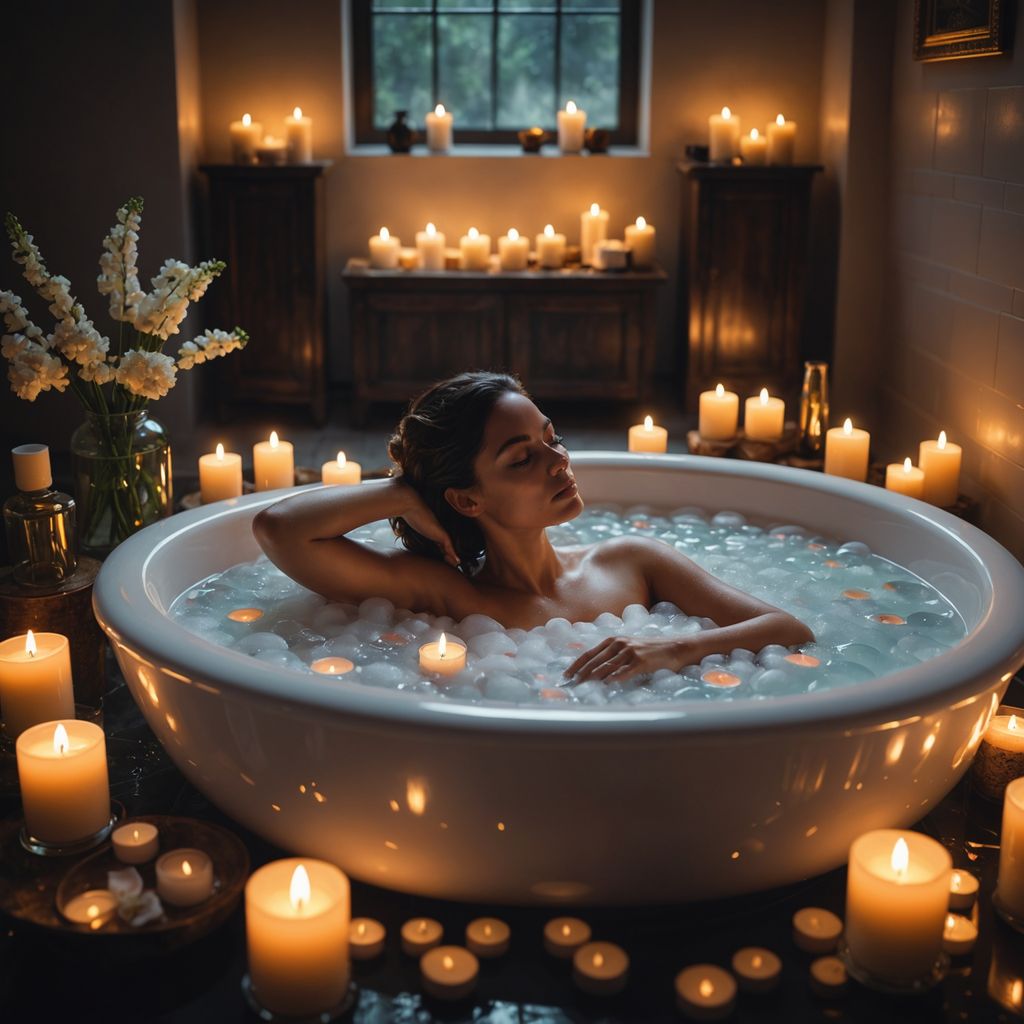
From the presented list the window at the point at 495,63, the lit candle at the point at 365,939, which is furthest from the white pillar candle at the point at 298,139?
the lit candle at the point at 365,939

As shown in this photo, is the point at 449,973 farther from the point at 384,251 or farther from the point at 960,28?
the point at 384,251

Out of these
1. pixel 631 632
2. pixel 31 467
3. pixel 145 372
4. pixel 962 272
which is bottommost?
pixel 631 632

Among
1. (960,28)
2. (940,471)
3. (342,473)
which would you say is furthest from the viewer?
(960,28)

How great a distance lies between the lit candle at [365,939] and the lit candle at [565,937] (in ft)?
0.71

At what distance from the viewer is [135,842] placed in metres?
1.84

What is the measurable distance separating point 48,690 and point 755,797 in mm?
1127

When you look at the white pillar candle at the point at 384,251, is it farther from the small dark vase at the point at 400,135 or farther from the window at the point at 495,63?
the window at the point at 495,63

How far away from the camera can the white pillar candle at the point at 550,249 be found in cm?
480

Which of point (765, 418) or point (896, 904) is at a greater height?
point (765, 418)

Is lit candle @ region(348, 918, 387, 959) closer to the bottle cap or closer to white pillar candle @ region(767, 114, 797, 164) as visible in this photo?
the bottle cap

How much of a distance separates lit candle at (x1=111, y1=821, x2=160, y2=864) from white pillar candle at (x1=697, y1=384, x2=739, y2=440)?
2.18m

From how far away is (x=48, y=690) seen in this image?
213cm

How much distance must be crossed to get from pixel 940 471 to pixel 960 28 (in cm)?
125

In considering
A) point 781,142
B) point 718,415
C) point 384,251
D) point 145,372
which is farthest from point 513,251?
point 145,372
